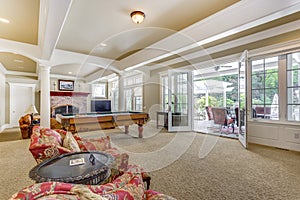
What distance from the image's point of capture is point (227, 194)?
6.20ft

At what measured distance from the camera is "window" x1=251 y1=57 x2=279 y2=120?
3853 mm

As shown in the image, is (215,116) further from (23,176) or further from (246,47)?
(23,176)

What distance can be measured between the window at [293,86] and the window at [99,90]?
29.9 ft

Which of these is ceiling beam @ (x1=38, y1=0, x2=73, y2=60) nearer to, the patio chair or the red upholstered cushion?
the red upholstered cushion

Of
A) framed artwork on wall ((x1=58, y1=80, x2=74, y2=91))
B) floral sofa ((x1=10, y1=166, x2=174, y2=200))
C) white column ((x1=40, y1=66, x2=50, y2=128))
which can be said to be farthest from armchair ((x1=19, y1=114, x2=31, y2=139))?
floral sofa ((x1=10, y1=166, x2=174, y2=200))

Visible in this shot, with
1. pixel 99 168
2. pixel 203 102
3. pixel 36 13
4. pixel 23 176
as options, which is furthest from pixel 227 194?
pixel 203 102

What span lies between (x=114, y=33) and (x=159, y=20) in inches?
48.5

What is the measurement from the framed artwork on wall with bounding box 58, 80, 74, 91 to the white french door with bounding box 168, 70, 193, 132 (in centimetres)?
621

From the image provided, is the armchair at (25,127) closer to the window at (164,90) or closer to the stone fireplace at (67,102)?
the stone fireplace at (67,102)

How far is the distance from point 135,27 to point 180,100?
134 inches

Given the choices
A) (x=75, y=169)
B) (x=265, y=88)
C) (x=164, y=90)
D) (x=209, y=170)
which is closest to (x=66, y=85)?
(x=164, y=90)

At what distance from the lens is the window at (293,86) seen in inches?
138

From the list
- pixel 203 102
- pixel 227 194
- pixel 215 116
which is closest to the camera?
pixel 227 194

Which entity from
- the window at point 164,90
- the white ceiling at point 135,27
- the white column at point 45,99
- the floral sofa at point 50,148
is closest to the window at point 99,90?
the white ceiling at point 135,27
